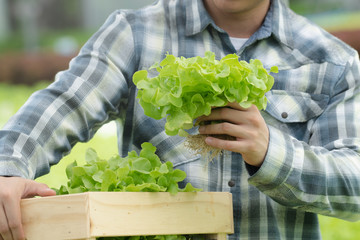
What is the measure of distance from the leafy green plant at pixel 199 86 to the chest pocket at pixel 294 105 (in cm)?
61

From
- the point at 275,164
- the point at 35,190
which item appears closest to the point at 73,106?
the point at 35,190

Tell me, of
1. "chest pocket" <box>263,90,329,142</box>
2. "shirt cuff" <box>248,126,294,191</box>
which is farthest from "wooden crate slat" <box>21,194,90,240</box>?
"chest pocket" <box>263,90,329,142</box>

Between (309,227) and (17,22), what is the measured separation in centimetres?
2336

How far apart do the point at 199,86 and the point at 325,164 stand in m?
0.63

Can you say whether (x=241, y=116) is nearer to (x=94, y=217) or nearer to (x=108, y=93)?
(x=94, y=217)

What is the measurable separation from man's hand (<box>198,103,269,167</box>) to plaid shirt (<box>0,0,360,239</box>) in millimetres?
106

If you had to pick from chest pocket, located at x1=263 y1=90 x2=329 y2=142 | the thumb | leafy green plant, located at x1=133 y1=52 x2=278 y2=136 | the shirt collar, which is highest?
the shirt collar

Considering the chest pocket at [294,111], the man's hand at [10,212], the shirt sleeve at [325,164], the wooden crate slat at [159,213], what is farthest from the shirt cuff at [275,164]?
the man's hand at [10,212]

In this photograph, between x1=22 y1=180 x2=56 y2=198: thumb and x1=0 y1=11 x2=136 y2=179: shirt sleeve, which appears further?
x1=0 y1=11 x2=136 y2=179: shirt sleeve

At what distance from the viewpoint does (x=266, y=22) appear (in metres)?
2.66

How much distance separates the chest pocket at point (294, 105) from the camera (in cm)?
253

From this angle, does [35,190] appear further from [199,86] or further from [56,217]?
[199,86]

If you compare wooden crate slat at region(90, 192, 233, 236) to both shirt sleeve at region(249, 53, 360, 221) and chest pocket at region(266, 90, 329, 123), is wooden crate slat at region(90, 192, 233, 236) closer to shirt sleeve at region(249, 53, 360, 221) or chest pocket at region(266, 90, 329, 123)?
shirt sleeve at region(249, 53, 360, 221)

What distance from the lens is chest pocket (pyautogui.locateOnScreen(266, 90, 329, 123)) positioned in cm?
253
